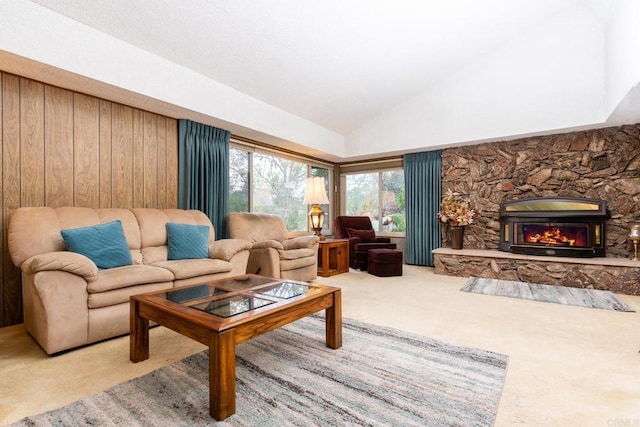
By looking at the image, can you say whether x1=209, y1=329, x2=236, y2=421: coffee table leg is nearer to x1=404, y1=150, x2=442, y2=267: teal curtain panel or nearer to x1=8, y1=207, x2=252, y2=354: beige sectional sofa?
x1=8, y1=207, x2=252, y2=354: beige sectional sofa

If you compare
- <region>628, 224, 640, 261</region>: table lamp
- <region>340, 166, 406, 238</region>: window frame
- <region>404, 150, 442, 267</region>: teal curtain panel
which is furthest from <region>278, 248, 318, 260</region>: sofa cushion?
<region>628, 224, 640, 261</region>: table lamp

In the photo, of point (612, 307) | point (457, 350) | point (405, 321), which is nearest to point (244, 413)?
point (457, 350)

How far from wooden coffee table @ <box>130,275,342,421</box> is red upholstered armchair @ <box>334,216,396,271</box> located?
2.94m

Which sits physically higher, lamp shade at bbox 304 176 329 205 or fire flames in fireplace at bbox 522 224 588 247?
lamp shade at bbox 304 176 329 205

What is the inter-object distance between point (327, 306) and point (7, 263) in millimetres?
2744

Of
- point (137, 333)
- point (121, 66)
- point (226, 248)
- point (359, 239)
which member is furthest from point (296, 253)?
point (121, 66)

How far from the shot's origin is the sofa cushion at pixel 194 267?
2.72m

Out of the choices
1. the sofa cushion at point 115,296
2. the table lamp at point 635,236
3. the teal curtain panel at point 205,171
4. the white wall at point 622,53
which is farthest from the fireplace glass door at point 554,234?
the sofa cushion at point 115,296

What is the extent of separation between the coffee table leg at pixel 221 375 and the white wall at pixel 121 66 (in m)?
2.58

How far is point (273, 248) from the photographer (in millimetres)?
3709

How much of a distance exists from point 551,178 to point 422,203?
1877mm

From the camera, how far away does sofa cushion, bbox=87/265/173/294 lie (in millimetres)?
2219

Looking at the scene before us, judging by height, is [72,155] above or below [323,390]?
above

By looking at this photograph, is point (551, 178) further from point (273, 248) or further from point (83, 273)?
point (83, 273)
